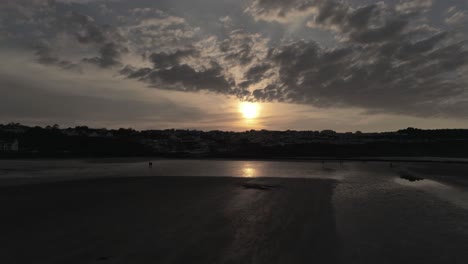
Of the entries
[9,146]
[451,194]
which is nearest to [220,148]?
[9,146]

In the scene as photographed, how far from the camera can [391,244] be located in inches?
465

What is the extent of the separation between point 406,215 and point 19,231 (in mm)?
17303

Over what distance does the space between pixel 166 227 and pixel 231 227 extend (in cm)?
266

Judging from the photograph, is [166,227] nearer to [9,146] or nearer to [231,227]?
[231,227]

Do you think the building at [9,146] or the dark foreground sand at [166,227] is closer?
the dark foreground sand at [166,227]

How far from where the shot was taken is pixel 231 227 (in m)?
13.8

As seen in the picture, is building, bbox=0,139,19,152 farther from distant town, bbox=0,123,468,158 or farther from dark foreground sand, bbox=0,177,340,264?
dark foreground sand, bbox=0,177,340,264

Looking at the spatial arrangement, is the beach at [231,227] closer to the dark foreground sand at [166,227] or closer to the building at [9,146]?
the dark foreground sand at [166,227]

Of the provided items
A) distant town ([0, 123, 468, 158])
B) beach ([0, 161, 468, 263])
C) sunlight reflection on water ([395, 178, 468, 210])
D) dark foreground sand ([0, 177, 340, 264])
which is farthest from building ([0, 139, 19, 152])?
sunlight reflection on water ([395, 178, 468, 210])

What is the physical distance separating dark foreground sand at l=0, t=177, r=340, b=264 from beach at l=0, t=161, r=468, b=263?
40mm

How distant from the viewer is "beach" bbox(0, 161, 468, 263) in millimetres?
10414

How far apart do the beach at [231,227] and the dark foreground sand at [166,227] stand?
1.6 inches

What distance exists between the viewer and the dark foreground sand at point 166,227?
10281 millimetres

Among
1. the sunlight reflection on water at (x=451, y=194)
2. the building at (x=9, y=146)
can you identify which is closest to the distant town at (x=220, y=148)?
the building at (x=9, y=146)
